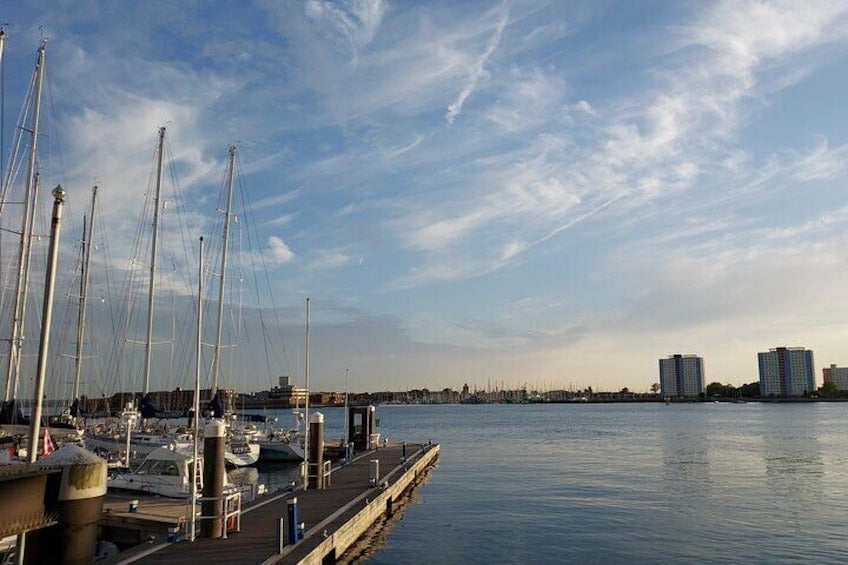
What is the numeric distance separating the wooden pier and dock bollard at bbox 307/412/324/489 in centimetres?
55

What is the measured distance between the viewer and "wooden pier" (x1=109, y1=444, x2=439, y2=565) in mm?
17594

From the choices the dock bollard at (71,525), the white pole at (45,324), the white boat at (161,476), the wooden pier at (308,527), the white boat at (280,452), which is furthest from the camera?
the white boat at (280,452)

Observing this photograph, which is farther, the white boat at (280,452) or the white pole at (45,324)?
the white boat at (280,452)

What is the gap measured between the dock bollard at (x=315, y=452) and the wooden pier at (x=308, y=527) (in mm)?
548

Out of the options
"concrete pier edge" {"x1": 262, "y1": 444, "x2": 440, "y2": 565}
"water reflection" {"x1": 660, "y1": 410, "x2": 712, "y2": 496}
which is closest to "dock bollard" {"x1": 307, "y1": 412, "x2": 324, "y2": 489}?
"concrete pier edge" {"x1": 262, "y1": 444, "x2": 440, "y2": 565}

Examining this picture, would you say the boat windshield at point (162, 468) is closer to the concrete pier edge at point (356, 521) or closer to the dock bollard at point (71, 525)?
the concrete pier edge at point (356, 521)

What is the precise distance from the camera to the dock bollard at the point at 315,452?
99.9 feet

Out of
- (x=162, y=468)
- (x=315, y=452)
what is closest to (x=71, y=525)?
(x=315, y=452)

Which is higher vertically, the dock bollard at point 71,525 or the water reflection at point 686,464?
the dock bollard at point 71,525

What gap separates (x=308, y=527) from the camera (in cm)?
2189

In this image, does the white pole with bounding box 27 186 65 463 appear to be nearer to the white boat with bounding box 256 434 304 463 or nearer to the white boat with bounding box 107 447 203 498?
the white boat with bounding box 107 447 203 498

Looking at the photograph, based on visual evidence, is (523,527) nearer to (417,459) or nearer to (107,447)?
(417,459)

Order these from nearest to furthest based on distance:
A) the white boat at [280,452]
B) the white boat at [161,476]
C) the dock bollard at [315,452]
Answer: the dock bollard at [315,452] → the white boat at [161,476] → the white boat at [280,452]

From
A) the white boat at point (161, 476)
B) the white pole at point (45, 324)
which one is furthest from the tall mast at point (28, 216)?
the white pole at point (45, 324)
